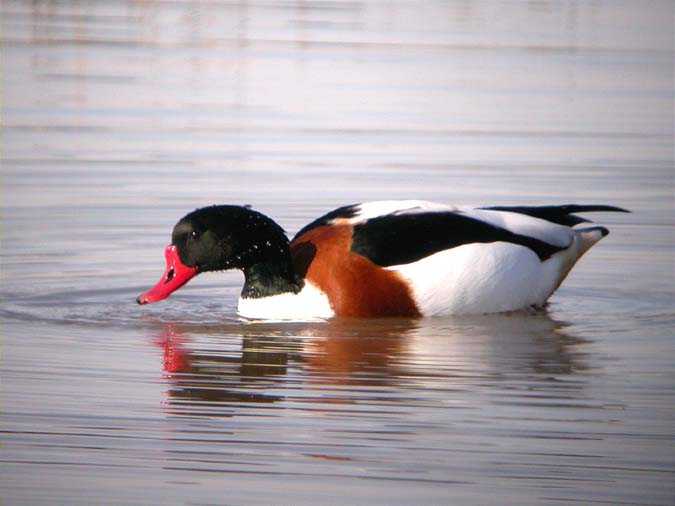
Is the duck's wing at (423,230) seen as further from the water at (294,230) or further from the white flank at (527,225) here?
the water at (294,230)

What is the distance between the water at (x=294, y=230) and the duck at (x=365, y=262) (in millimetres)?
155

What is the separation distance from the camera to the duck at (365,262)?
936cm

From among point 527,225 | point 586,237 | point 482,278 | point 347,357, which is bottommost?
point 347,357

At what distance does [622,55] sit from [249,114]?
578 cm

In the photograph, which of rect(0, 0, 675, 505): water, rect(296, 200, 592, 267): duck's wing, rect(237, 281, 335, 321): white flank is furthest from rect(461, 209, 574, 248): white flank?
rect(237, 281, 335, 321): white flank

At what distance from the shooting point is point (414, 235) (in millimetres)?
9461

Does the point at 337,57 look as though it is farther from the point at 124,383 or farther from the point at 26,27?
the point at 124,383

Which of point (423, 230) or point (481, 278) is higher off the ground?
point (423, 230)

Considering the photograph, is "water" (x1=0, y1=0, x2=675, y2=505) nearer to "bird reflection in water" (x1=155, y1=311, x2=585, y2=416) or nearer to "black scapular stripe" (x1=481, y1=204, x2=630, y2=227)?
"bird reflection in water" (x1=155, y1=311, x2=585, y2=416)

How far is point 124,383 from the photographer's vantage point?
7.79 metres

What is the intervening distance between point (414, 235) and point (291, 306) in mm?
758

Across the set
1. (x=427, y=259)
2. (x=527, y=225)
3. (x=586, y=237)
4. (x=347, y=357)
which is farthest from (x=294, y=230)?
(x=347, y=357)

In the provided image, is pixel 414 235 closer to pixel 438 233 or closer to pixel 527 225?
pixel 438 233

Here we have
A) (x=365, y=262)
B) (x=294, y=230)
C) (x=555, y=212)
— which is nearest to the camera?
(x=365, y=262)
